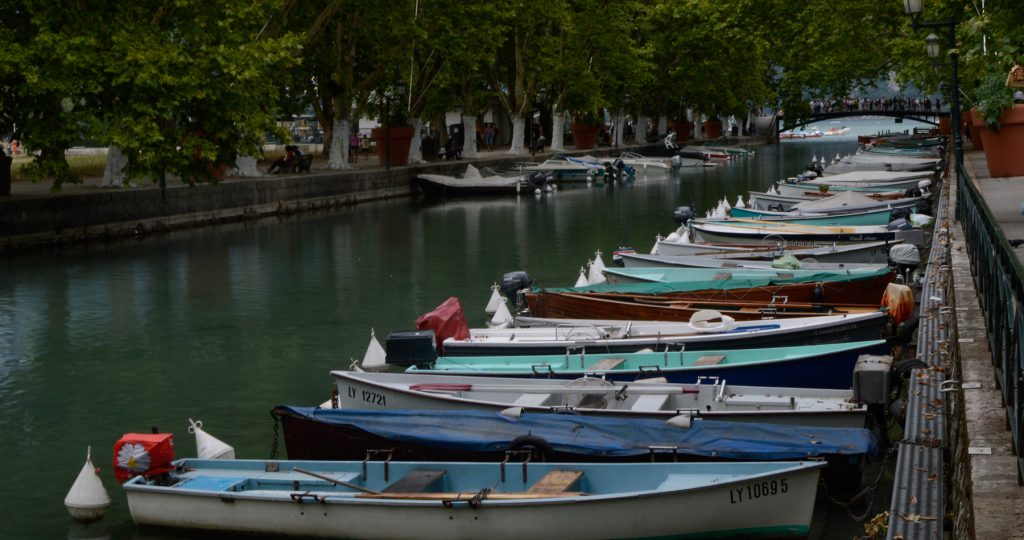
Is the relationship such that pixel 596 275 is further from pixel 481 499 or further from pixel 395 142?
pixel 395 142

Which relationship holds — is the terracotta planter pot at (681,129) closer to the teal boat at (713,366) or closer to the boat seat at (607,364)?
the teal boat at (713,366)

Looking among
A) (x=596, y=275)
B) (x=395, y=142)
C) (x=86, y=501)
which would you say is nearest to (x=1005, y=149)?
(x=596, y=275)

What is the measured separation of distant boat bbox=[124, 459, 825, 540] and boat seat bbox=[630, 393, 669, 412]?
193cm

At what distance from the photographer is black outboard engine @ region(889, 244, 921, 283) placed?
66.5 feet

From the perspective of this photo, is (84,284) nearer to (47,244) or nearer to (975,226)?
(47,244)

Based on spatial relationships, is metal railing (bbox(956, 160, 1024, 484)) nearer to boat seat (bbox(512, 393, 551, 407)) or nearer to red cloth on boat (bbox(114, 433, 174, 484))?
boat seat (bbox(512, 393, 551, 407))

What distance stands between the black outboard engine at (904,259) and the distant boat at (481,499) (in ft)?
33.8

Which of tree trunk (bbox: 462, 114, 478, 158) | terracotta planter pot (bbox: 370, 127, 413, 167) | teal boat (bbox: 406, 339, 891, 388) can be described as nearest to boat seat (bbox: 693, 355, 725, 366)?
teal boat (bbox: 406, 339, 891, 388)

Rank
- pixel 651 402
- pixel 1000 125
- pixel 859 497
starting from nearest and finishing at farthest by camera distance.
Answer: pixel 859 497
pixel 651 402
pixel 1000 125

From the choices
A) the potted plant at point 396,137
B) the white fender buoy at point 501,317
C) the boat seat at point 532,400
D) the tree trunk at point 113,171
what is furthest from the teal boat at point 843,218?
the potted plant at point 396,137

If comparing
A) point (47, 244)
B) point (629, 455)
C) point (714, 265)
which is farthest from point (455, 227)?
point (629, 455)

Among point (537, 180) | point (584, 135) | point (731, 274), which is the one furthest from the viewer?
point (584, 135)

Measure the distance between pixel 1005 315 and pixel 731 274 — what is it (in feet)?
43.7

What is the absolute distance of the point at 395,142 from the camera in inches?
2197
